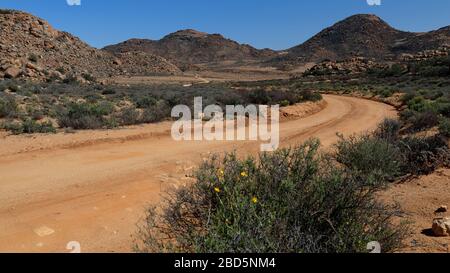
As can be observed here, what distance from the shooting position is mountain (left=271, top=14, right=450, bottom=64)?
367 ft

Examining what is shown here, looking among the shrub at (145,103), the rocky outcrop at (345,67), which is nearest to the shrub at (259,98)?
the shrub at (145,103)

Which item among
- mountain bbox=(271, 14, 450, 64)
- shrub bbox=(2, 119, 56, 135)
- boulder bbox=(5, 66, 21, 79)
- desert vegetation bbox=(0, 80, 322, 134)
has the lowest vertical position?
shrub bbox=(2, 119, 56, 135)

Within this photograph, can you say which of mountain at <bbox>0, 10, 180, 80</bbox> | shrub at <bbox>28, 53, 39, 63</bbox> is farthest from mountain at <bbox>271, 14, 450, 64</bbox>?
shrub at <bbox>28, 53, 39, 63</bbox>

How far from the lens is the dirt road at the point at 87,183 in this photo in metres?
4.91

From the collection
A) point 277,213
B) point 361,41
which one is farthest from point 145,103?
point 361,41

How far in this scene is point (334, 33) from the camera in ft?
453

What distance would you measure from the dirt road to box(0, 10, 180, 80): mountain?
2652 centimetres

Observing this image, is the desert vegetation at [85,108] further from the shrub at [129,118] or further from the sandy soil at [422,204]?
the sandy soil at [422,204]

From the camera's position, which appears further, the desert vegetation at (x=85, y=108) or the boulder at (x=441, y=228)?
the desert vegetation at (x=85, y=108)

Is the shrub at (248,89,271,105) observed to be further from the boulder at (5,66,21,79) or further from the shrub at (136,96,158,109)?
the boulder at (5,66,21,79)

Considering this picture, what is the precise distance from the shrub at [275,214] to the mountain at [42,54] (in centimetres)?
3282
